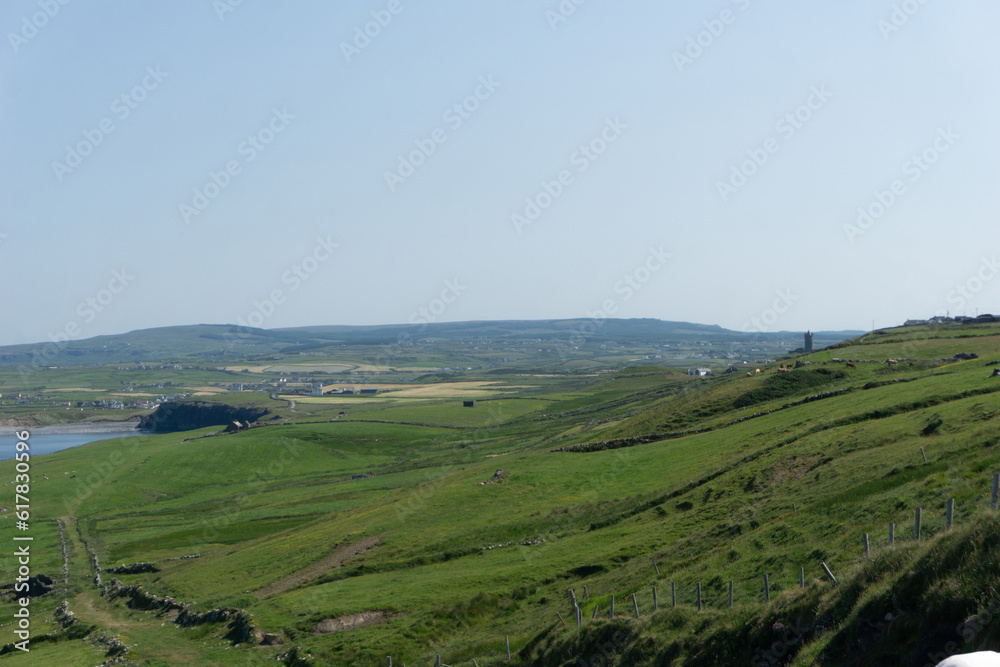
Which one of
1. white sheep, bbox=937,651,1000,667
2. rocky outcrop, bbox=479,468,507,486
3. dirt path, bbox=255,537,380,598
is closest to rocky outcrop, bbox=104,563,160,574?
dirt path, bbox=255,537,380,598

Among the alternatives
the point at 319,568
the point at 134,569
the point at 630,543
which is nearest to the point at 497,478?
the point at 319,568

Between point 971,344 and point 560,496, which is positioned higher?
point 971,344

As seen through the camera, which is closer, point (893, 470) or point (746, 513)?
point (893, 470)

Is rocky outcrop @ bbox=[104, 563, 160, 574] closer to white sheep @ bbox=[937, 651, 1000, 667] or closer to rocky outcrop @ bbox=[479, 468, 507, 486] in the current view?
rocky outcrop @ bbox=[479, 468, 507, 486]

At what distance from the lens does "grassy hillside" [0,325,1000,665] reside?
1862cm

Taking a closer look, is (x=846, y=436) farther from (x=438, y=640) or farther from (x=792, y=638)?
(x=792, y=638)

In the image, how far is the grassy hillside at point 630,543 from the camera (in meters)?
18.6

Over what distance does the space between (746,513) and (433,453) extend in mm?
94003

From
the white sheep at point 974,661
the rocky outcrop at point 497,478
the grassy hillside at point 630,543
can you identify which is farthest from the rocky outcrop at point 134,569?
the white sheep at point 974,661

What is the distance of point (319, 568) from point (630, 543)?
76.5ft

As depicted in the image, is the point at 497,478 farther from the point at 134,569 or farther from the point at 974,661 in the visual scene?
the point at 974,661

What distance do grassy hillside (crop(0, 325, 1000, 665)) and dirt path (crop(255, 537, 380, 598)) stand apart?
24cm

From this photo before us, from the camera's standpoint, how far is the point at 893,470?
1388 inches

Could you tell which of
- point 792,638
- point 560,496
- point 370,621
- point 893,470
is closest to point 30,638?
point 370,621
